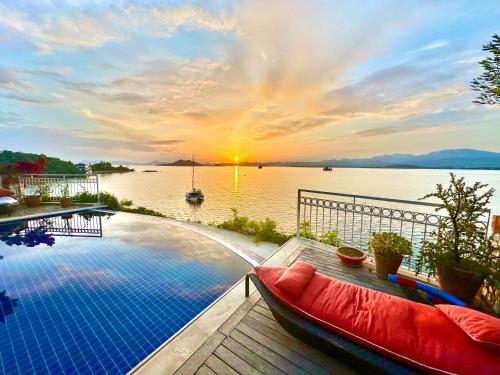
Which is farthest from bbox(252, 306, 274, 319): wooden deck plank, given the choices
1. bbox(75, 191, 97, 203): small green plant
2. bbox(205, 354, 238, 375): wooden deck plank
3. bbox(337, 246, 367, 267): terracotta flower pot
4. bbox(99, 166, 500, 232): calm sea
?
bbox(99, 166, 500, 232): calm sea

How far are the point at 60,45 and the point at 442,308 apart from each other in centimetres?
1007

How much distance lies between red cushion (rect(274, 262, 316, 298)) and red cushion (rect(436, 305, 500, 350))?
3.68ft

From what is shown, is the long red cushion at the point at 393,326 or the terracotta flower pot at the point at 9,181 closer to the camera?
the long red cushion at the point at 393,326

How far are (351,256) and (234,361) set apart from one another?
8.27 ft

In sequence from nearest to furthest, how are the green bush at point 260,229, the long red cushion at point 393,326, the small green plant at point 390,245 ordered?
the long red cushion at point 393,326, the small green plant at point 390,245, the green bush at point 260,229

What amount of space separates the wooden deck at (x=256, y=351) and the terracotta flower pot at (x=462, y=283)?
0.49m

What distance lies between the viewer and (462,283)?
7.66ft

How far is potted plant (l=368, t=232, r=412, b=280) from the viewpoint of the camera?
2873 mm

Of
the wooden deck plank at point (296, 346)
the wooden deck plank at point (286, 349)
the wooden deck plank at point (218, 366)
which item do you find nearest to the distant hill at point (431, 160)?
the wooden deck plank at point (296, 346)

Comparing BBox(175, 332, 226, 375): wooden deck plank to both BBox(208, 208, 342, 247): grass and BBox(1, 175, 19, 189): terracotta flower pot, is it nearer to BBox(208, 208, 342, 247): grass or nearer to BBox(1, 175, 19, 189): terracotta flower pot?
BBox(208, 208, 342, 247): grass

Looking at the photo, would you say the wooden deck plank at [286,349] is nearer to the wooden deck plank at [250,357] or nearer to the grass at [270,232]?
the wooden deck plank at [250,357]

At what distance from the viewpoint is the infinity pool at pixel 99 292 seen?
224 centimetres

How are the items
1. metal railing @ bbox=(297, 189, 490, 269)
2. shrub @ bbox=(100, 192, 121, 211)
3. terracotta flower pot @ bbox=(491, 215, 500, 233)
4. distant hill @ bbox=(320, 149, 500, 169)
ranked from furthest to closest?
distant hill @ bbox=(320, 149, 500, 169) → shrub @ bbox=(100, 192, 121, 211) → terracotta flower pot @ bbox=(491, 215, 500, 233) → metal railing @ bbox=(297, 189, 490, 269)

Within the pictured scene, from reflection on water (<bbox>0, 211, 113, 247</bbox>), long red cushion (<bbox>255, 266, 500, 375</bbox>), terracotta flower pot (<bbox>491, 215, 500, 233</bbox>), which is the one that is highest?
terracotta flower pot (<bbox>491, 215, 500, 233</bbox>)
